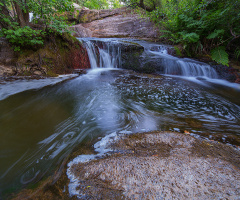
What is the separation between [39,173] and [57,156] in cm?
24

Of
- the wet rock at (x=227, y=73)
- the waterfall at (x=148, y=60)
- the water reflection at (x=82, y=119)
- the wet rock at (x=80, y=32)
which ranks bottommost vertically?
the water reflection at (x=82, y=119)

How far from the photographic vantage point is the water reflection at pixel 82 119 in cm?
140

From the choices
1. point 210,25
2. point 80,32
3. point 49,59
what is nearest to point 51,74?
point 49,59

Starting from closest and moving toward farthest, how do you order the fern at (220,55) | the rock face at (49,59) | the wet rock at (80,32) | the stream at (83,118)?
the stream at (83,118) → the rock face at (49,59) → the fern at (220,55) → the wet rock at (80,32)

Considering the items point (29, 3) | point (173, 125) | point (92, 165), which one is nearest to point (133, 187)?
point (92, 165)

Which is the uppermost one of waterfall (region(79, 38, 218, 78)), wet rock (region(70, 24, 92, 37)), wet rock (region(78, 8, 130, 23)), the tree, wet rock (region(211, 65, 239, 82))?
wet rock (region(78, 8, 130, 23))

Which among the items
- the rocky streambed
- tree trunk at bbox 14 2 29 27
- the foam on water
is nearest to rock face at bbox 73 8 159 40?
tree trunk at bbox 14 2 29 27

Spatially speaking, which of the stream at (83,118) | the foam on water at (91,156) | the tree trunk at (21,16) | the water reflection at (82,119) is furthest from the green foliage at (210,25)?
the tree trunk at (21,16)

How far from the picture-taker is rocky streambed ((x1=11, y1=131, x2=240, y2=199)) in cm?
89

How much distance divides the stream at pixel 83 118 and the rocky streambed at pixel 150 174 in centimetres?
32

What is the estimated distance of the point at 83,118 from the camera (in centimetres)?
239

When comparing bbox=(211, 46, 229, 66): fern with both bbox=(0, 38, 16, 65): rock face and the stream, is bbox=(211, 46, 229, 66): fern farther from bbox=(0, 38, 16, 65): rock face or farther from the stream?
bbox=(0, 38, 16, 65): rock face

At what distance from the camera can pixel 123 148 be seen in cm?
145

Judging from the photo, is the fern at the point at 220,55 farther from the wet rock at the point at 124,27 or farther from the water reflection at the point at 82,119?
the wet rock at the point at 124,27
